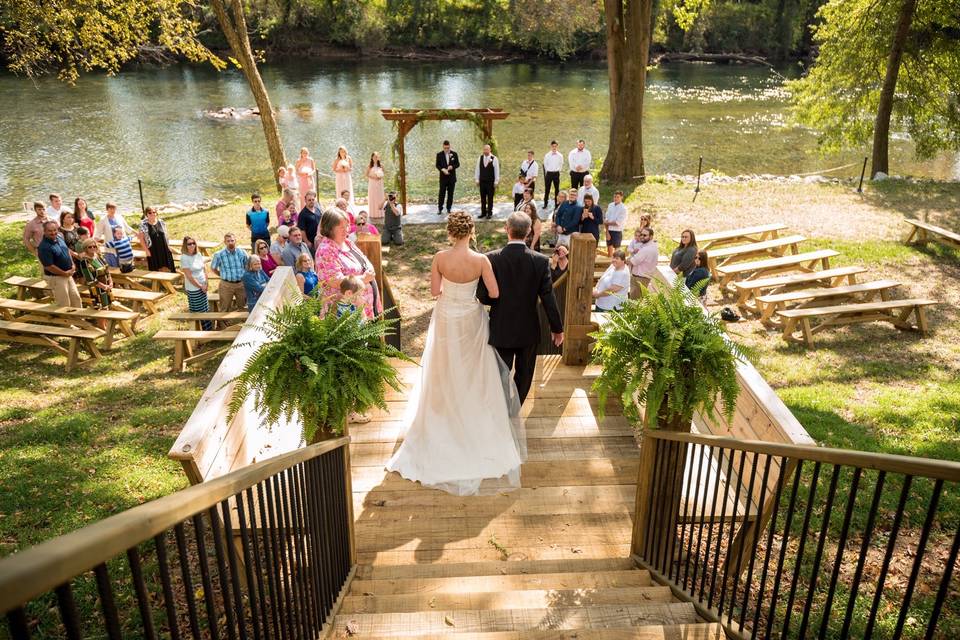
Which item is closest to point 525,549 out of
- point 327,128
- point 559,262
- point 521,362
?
point 521,362

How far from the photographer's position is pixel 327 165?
25281 millimetres

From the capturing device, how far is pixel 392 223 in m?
14.5

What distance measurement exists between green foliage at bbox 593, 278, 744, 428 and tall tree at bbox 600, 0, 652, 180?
1478 cm

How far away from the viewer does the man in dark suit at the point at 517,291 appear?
19.9ft

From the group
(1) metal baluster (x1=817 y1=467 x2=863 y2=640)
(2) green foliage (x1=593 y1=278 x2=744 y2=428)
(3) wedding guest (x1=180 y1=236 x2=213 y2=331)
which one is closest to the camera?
(1) metal baluster (x1=817 y1=467 x2=863 y2=640)

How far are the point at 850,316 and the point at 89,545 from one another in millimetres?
11525

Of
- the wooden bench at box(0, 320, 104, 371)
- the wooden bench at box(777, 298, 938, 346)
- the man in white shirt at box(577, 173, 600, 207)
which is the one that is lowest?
the wooden bench at box(0, 320, 104, 371)

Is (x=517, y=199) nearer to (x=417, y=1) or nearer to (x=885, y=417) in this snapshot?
(x=885, y=417)

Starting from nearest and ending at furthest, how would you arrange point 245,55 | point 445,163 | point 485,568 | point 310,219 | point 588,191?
point 485,568, point 310,219, point 588,191, point 445,163, point 245,55

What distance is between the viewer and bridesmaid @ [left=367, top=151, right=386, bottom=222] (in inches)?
610

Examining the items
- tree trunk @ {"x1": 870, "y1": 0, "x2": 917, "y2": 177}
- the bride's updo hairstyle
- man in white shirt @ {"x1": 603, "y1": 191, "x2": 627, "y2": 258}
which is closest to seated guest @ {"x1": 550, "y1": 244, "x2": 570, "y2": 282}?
the bride's updo hairstyle

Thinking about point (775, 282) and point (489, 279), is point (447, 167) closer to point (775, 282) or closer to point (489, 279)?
point (775, 282)

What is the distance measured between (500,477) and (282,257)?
5.93 meters

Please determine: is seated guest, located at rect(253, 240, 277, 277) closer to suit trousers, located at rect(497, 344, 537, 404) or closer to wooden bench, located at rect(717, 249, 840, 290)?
suit trousers, located at rect(497, 344, 537, 404)
